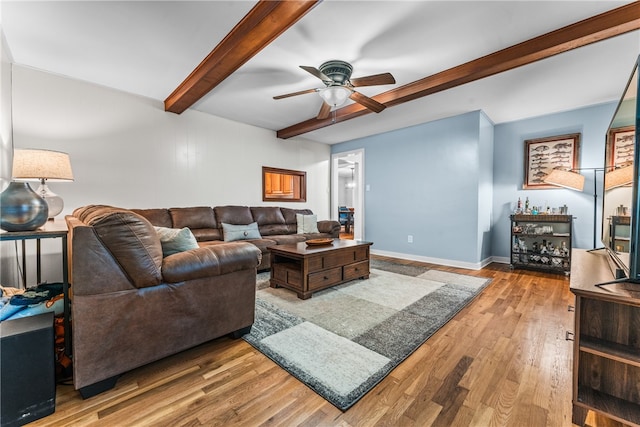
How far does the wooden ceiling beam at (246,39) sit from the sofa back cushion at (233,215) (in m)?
1.75

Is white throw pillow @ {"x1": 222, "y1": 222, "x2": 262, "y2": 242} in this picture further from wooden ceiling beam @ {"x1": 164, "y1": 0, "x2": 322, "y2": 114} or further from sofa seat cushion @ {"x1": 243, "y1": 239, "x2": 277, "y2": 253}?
wooden ceiling beam @ {"x1": 164, "y1": 0, "x2": 322, "y2": 114}

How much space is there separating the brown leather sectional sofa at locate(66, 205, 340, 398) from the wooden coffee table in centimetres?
87

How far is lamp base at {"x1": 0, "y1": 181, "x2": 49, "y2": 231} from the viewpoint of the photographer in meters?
1.31

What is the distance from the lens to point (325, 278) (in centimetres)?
292

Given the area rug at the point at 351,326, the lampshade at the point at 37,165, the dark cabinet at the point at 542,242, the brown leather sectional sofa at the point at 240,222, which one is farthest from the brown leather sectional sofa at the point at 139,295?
the dark cabinet at the point at 542,242

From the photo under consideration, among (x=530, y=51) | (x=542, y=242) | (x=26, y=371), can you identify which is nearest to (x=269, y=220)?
(x=26, y=371)

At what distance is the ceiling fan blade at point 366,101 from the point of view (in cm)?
295

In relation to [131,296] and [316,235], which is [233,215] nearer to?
[316,235]

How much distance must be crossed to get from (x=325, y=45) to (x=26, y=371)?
2.88 m

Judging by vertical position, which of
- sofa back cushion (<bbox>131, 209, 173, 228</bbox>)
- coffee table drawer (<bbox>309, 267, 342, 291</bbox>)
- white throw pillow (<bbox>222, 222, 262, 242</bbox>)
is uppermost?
sofa back cushion (<bbox>131, 209, 173, 228</bbox>)

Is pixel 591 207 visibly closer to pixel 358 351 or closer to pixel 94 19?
pixel 358 351

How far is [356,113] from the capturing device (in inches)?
155

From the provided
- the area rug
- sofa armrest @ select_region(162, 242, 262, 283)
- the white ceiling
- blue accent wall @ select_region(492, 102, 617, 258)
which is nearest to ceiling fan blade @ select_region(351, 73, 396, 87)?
the white ceiling

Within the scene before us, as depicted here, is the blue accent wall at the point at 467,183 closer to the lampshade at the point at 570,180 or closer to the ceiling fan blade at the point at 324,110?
the lampshade at the point at 570,180
